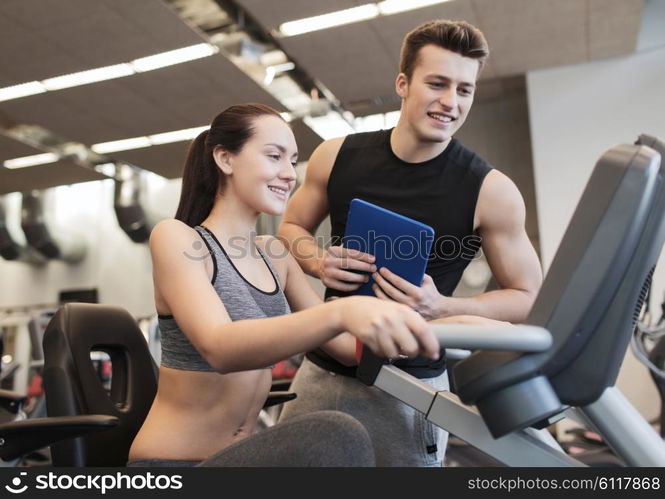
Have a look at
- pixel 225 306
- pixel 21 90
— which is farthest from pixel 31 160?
pixel 225 306

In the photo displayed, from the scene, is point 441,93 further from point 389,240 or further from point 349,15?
point 349,15

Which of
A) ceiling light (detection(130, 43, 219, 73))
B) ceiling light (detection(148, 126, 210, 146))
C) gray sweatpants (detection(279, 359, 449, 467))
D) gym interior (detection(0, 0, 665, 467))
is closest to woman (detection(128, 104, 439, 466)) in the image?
gray sweatpants (detection(279, 359, 449, 467))

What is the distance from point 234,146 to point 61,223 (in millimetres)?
10026

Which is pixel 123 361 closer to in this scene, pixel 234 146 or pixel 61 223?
pixel 234 146

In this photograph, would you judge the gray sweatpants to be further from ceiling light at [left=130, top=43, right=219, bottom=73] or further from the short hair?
ceiling light at [left=130, top=43, right=219, bottom=73]

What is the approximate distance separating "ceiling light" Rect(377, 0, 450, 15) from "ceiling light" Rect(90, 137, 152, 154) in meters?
Result: 3.70

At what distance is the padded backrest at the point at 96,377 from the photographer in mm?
1334

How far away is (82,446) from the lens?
135 cm

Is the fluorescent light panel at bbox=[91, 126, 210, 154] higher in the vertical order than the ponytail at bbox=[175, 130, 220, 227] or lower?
higher

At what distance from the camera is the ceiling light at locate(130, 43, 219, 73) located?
17.9ft

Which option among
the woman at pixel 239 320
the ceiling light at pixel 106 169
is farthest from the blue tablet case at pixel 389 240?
the ceiling light at pixel 106 169

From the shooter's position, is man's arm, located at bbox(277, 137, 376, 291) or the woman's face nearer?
the woman's face

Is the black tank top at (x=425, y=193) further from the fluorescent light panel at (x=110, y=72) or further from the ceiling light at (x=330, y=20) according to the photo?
the fluorescent light panel at (x=110, y=72)

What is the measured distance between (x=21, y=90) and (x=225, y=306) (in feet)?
19.3
